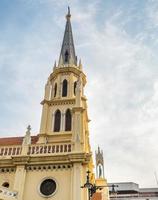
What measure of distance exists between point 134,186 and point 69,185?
146ft

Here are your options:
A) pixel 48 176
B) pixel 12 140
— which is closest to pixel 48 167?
pixel 48 176

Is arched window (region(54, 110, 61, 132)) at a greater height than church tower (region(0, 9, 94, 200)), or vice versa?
arched window (region(54, 110, 61, 132))

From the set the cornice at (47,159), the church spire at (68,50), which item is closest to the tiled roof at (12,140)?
the cornice at (47,159)

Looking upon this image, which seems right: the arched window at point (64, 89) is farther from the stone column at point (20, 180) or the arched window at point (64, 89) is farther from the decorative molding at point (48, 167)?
the stone column at point (20, 180)

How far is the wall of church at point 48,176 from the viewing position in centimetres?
1970

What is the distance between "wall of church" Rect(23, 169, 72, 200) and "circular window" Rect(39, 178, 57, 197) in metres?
0.24

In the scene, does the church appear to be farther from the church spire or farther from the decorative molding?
the church spire

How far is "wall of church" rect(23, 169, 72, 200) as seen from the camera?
19703 millimetres

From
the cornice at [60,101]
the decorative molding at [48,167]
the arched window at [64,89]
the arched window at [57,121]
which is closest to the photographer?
the decorative molding at [48,167]

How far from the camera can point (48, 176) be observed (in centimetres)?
2050

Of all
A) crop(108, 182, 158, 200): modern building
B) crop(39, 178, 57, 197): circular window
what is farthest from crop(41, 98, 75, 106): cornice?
crop(108, 182, 158, 200): modern building

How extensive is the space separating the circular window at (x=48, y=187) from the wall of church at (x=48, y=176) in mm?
237

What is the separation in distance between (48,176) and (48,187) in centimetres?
82

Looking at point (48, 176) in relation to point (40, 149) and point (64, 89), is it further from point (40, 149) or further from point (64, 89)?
point (64, 89)
